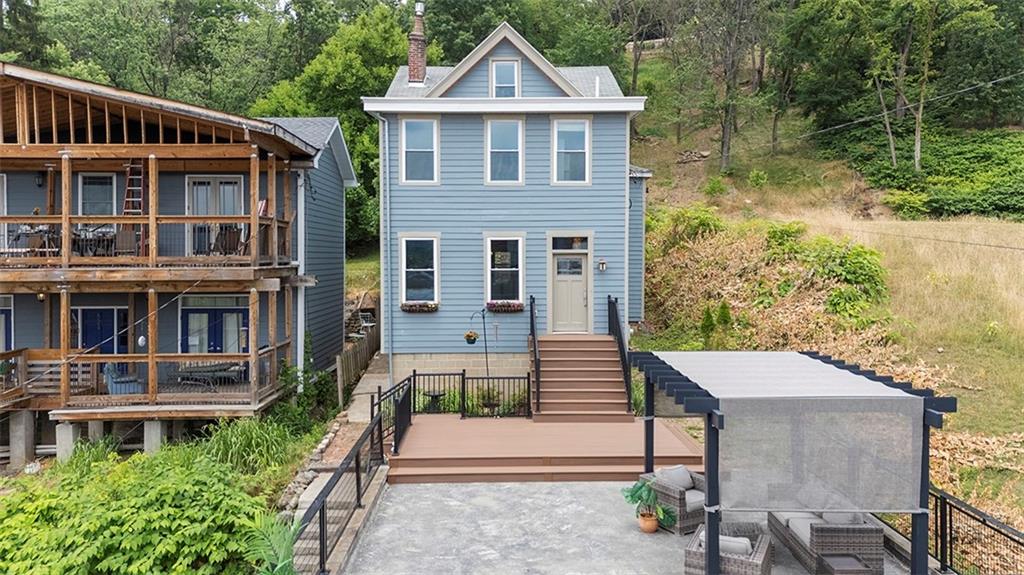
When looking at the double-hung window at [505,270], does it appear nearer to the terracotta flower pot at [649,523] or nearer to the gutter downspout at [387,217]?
the gutter downspout at [387,217]

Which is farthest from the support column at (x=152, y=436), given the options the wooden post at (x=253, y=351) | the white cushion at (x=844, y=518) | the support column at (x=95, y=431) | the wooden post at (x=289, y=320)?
the white cushion at (x=844, y=518)

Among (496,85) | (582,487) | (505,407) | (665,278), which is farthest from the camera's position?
(665,278)

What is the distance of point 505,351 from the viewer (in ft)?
47.3

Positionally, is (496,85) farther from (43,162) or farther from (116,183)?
(43,162)

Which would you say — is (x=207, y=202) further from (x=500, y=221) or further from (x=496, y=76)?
(x=496, y=76)

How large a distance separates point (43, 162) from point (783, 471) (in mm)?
15298

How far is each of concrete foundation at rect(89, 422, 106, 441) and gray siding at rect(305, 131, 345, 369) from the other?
427cm

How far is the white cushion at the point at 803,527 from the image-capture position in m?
6.25

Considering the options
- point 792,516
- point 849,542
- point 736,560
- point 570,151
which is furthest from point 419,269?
point 849,542

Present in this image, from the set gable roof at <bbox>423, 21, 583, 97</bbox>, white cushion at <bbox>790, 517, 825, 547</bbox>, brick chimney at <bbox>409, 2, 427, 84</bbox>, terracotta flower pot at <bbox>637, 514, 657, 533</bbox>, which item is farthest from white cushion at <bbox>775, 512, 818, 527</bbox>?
brick chimney at <bbox>409, 2, 427, 84</bbox>

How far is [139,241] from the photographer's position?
13.3 meters

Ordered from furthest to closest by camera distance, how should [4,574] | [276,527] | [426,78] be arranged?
[426,78]
[4,574]
[276,527]

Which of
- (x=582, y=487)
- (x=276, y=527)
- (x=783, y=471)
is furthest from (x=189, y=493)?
(x=783, y=471)

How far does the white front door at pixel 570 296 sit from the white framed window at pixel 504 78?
4000 mm
